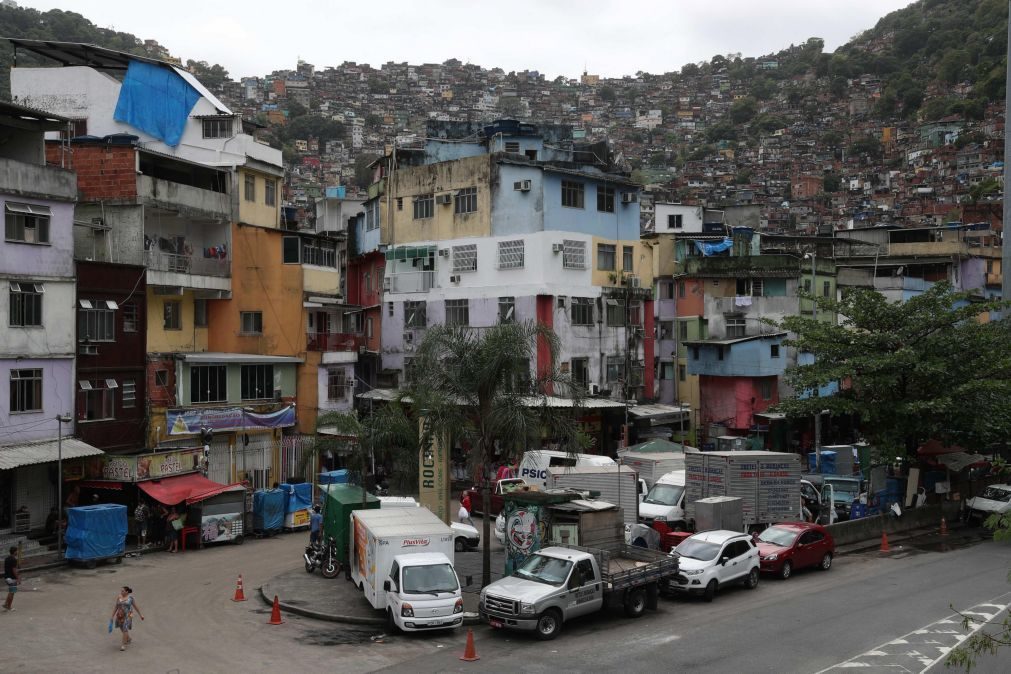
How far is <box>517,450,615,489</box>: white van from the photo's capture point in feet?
108

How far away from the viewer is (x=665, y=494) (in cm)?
3162

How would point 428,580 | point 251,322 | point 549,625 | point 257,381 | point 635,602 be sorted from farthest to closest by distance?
point 251,322
point 257,381
point 635,602
point 428,580
point 549,625

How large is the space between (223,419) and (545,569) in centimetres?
1941

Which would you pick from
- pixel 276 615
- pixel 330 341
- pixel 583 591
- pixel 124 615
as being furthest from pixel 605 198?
pixel 124 615

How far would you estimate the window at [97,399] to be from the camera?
101 ft

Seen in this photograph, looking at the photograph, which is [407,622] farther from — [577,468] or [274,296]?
[274,296]

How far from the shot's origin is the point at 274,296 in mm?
40750

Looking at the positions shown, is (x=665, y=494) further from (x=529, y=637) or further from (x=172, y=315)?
(x=172, y=315)

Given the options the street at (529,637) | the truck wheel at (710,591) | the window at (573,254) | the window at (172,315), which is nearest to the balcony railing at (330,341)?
the window at (172,315)

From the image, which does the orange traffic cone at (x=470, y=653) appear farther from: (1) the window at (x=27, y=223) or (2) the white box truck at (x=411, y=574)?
(1) the window at (x=27, y=223)

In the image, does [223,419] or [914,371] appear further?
[223,419]

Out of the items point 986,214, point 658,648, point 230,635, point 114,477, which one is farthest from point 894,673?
point 986,214

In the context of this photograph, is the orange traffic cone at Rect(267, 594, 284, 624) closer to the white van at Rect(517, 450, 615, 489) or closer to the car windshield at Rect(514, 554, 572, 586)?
the car windshield at Rect(514, 554, 572, 586)

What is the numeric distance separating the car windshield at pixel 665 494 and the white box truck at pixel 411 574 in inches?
466
